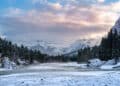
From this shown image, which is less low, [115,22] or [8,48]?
[115,22]

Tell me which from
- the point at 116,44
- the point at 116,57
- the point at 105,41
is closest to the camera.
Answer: the point at 116,57

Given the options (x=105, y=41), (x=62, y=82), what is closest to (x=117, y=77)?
(x=62, y=82)

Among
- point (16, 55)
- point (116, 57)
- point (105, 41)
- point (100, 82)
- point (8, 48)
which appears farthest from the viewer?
point (16, 55)

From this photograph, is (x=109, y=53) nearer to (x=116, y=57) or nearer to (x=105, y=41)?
(x=105, y=41)

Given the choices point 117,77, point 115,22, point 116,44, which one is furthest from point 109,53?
point 117,77

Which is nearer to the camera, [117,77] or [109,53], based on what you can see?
[117,77]

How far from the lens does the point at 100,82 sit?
31109mm

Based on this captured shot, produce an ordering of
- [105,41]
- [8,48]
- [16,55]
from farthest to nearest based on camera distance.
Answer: [16,55] < [8,48] < [105,41]

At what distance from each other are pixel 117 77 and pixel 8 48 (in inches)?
5843

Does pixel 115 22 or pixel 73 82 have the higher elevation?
pixel 115 22

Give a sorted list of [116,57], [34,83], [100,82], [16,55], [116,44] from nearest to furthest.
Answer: [100,82] → [34,83] → [116,57] → [116,44] → [16,55]

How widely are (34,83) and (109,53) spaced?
122 metres

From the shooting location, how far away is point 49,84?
1282 inches

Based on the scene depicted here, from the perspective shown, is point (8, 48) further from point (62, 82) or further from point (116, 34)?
point (62, 82)
